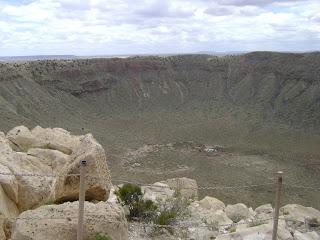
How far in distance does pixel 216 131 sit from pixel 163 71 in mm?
26474

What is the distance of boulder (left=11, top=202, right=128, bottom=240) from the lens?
8.11m

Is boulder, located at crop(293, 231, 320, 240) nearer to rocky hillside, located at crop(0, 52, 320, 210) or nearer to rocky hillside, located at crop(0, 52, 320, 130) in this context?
rocky hillside, located at crop(0, 52, 320, 210)

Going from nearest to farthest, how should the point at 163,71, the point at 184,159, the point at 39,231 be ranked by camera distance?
the point at 39,231
the point at 184,159
the point at 163,71

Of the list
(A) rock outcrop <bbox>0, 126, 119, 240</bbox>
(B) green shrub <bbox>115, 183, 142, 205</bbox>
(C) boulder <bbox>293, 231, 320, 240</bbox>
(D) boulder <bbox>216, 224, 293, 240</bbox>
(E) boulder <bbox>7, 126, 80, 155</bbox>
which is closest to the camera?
(A) rock outcrop <bbox>0, 126, 119, 240</bbox>

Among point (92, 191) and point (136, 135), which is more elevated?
point (92, 191)

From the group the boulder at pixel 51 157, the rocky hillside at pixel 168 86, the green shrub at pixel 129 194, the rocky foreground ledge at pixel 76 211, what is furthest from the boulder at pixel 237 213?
the rocky hillside at pixel 168 86

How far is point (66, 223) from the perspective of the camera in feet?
27.1

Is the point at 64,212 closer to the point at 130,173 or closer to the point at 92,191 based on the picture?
the point at 92,191

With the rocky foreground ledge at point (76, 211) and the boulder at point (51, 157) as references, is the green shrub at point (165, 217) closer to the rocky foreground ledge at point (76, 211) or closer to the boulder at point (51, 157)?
the rocky foreground ledge at point (76, 211)

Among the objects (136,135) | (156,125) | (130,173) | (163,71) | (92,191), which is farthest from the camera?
(163,71)

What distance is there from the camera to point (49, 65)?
6719cm

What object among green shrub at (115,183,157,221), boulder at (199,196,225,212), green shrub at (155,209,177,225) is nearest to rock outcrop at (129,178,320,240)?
green shrub at (155,209,177,225)

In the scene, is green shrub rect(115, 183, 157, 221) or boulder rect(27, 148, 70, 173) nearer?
green shrub rect(115, 183, 157, 221)

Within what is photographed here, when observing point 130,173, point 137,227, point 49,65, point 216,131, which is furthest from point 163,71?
point 137,227
